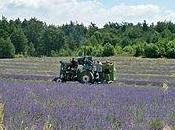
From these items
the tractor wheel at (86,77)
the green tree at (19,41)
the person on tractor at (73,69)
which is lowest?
the tractor wheel at (86,77)

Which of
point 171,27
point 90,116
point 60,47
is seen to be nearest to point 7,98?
point 90,116

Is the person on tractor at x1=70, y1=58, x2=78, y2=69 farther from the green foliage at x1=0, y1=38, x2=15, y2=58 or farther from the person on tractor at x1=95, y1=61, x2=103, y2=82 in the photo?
the green foliage at x1=0, y1=38, x2=15, y2=58

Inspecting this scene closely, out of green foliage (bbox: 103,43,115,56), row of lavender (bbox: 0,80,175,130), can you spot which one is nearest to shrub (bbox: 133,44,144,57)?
green foliage (bbox: 103,43,115,56)

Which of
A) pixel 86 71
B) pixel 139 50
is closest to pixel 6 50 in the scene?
pixel 139 50

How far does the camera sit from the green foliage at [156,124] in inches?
255

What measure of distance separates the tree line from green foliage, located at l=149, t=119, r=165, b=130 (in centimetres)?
4843

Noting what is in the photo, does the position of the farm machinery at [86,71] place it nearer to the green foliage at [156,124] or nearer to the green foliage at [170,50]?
the green foliage at [156,124]

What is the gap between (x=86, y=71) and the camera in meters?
22.4

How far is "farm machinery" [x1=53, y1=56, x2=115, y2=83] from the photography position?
2244 cm

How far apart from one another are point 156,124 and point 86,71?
15905 millimetres

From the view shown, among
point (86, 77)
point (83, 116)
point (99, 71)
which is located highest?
point (83, 116)

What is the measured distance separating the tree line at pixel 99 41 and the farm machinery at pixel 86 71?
3226cm

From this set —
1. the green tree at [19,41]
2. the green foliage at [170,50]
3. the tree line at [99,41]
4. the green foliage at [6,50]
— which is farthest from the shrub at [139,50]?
the green tree at [19,41]

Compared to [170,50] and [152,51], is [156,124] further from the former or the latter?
[152,51]
